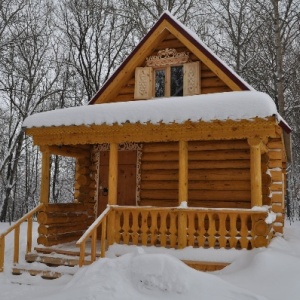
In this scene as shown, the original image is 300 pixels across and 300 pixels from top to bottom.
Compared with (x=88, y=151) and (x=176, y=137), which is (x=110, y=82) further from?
(x=176, y=137)

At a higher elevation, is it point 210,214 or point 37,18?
point 37,18

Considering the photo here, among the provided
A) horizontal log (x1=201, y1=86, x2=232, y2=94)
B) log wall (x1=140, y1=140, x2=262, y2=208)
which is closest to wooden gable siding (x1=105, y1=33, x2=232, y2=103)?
horizontal log (x1=201, y1=86, x2=232, y2=94)

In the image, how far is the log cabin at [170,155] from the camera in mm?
8531

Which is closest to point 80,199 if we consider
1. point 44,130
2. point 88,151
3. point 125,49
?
point 88,151

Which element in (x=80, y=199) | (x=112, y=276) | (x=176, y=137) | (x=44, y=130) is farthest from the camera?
(x=80, y=199)

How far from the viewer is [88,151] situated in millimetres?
12641

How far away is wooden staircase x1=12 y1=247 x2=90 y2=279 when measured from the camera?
8992 millimetres

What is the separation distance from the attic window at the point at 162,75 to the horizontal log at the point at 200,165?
217 centimetres

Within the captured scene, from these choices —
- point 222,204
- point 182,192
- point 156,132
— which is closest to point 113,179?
point 156,132

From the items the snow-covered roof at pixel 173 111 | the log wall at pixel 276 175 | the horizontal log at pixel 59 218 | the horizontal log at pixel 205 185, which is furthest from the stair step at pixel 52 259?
the log wall at pixel 276 175

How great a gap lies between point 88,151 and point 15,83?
14881 mm

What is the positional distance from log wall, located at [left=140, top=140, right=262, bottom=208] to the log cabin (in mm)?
30

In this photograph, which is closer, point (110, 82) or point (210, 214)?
point (210, 214)

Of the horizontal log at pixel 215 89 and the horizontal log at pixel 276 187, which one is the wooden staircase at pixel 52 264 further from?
the horizontal log at pixel 215 89
